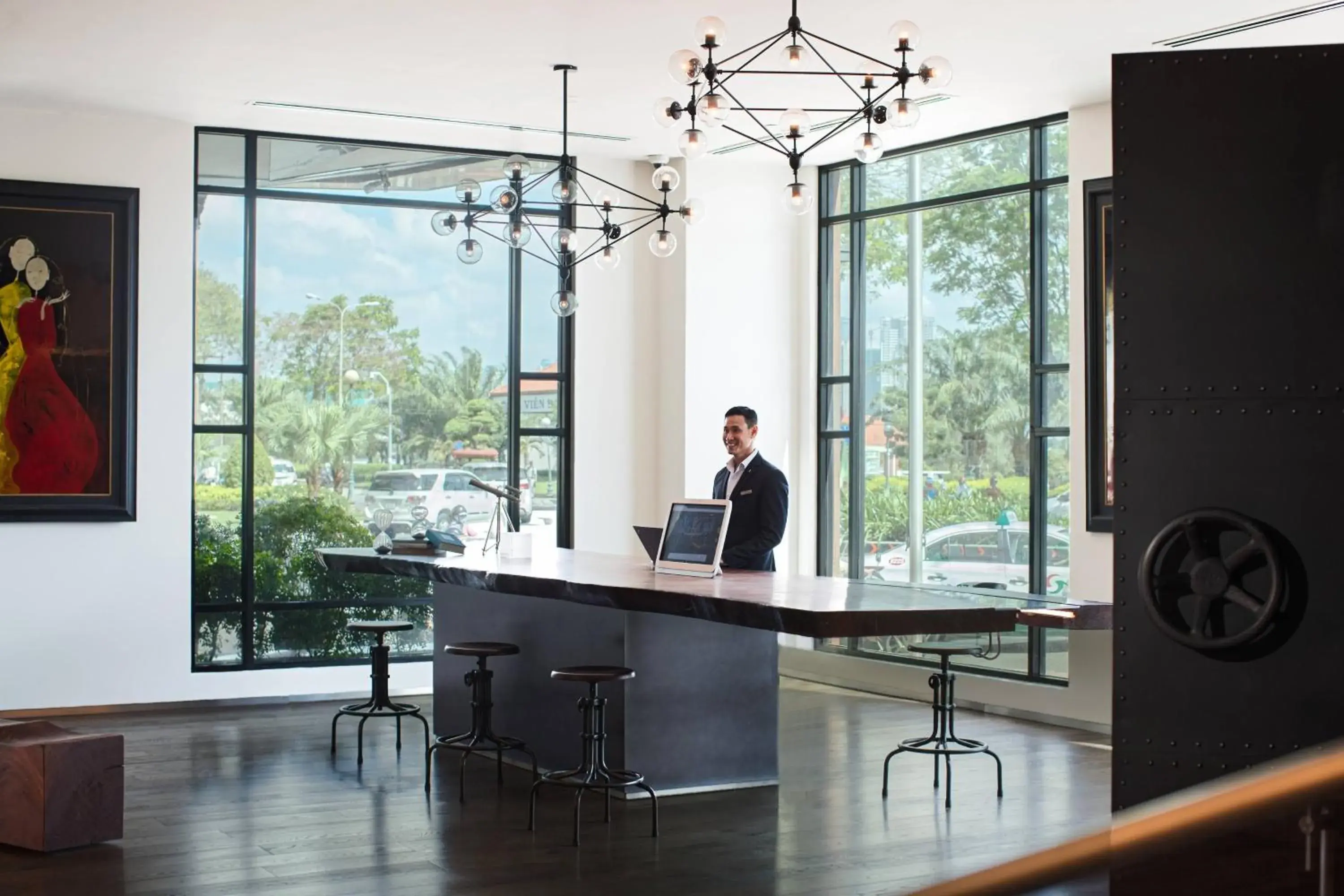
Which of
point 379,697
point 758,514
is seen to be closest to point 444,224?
point 758,514

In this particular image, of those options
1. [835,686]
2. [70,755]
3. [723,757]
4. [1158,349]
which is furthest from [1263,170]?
[835,686]

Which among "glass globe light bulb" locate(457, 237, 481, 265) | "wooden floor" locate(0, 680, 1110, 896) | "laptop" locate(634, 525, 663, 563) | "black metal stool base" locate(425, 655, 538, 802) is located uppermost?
"glass globe light bulb" locate(457, 237, 481, 265)

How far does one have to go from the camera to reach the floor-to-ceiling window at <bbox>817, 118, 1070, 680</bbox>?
8.45 m

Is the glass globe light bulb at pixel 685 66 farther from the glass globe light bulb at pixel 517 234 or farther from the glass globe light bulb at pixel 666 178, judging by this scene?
the glass globe light bulb at pixel 517 234

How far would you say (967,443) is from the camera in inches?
355

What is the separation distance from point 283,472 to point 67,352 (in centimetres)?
139

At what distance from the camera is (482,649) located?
6.43 meters

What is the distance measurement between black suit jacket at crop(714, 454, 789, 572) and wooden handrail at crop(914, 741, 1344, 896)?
591 centimetres

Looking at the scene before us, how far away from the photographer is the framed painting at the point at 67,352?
27.2ft

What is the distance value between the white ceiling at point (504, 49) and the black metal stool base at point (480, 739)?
2797mm

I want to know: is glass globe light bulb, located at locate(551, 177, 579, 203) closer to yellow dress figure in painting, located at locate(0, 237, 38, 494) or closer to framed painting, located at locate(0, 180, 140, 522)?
framed painting, located at locate(0, 180, 140, 522)

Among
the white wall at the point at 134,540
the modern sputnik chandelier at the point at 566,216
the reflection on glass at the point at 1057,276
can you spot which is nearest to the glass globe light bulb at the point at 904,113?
the modern sputnik chandelier at the point at 566,216

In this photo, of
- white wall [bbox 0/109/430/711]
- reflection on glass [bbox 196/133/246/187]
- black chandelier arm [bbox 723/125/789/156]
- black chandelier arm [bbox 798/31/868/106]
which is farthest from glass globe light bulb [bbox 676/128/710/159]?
reflection on glass [bbox 196/133/246/187]

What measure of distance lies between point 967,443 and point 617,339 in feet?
7.68
